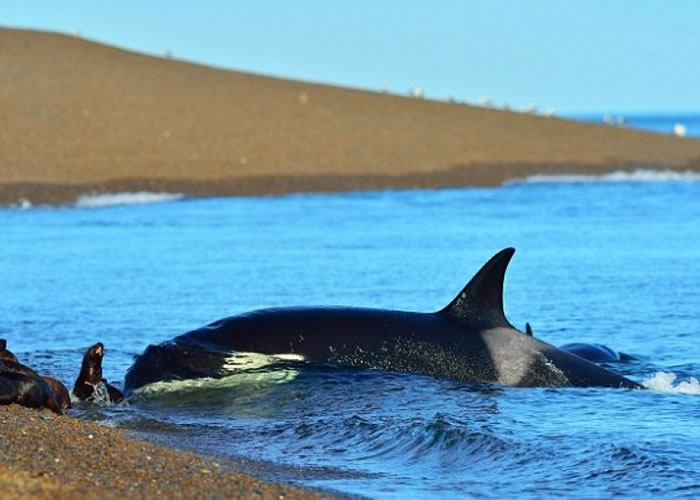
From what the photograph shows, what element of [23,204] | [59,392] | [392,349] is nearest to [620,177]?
[23,204]

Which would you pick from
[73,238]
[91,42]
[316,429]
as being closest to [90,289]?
[73,238]

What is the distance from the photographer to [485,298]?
1028cm

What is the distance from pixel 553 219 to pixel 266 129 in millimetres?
16170

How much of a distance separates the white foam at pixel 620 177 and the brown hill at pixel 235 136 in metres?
0.65

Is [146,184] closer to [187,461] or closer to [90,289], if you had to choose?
[90,289]

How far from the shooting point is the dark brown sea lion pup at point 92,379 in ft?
33.5

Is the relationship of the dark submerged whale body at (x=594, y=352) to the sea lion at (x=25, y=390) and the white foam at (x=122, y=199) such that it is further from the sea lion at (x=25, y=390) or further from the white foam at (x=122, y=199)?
the white foam at (x=122, y=199)

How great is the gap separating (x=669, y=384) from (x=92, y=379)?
4163mm

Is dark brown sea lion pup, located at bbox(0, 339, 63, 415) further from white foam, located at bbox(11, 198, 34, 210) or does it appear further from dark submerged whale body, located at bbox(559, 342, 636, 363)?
white foam, located at bbox(11, 198, 34, 210)

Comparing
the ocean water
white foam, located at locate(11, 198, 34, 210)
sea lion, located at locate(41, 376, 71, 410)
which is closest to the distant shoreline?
white foam, located at locate(11, 198, 34, 210)

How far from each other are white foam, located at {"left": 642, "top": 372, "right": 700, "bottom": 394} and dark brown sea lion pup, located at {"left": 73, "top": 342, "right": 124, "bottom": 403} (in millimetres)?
3816

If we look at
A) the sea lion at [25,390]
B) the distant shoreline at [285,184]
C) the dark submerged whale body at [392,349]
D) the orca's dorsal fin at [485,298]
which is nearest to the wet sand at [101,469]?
the sea lion at [25,390]

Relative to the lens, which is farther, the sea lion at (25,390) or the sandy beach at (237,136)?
the sandy beach at (237,136)

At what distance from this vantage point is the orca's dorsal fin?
396 inches
